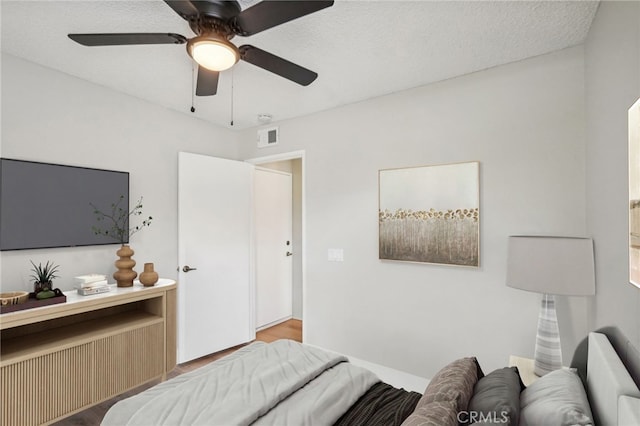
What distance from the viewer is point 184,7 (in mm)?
1398

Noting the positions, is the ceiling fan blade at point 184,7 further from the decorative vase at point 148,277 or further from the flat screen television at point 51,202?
the decorative vase at point 148,277

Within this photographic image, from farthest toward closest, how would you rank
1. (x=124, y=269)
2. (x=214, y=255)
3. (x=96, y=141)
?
(x=214, y=255), (x=96, y=141), (x=124, y=269)

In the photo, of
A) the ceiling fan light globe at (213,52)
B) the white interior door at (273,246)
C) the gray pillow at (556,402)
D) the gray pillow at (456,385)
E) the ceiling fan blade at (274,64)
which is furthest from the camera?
the white interior door at (273,246)

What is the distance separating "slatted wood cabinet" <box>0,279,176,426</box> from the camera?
1.91 metres

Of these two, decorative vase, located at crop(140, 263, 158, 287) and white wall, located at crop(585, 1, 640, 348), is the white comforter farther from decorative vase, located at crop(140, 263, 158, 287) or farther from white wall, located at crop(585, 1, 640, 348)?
white wall, located at crop(585, 1, 640, 348)

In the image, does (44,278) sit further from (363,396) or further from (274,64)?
(363,396)

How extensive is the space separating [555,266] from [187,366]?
3.22 meters

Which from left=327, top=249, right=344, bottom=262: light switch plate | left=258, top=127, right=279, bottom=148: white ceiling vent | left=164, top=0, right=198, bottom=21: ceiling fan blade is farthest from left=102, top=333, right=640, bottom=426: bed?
left=258, top=127, right=279, bottom=148: white ceiling vent

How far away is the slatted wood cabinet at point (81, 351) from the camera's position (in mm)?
1908

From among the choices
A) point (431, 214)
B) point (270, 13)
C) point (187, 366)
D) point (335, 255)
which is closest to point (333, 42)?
point (270, 13)

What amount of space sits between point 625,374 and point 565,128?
176 centimetres

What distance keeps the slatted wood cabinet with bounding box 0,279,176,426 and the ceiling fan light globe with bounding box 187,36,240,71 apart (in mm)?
1810

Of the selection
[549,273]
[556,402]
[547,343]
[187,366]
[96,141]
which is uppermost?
[96,141]

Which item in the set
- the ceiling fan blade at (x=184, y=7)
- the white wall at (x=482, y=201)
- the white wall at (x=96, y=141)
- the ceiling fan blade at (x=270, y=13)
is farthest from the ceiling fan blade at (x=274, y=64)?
the white wall at (x=96, y=141)
